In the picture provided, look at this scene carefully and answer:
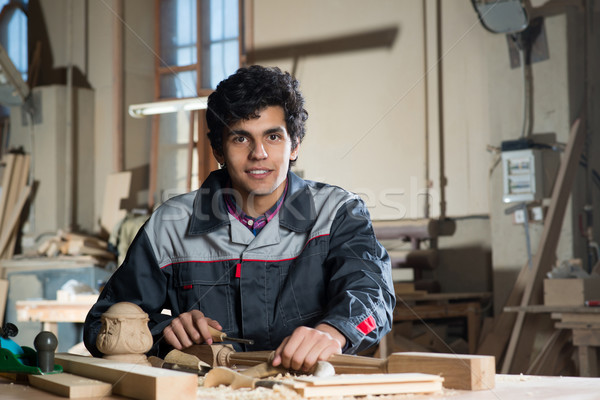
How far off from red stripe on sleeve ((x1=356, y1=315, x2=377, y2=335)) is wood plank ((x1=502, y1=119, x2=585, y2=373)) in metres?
3.12

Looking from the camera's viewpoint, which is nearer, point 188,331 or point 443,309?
point 188,331

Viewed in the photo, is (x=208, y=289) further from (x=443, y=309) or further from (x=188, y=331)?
(x=443, y=309)

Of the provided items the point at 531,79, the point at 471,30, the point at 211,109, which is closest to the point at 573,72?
the point at 531,79

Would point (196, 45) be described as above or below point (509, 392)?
above

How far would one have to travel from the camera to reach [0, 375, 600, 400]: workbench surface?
3.25 feet

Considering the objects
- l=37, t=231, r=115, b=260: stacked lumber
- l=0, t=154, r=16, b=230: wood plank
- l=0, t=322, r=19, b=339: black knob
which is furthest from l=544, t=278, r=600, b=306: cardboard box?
l=0, t=154, r=16, b=230: wood plank

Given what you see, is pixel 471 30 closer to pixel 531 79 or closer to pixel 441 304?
pixel 531 79

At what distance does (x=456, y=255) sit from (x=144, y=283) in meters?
3.76

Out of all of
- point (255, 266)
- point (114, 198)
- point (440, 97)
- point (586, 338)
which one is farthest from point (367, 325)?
point (114, 198)

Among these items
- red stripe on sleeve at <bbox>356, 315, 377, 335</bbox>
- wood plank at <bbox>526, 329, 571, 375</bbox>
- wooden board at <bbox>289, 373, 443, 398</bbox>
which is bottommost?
wood plank at <bbox>526, 329, 571, 375</bbox>

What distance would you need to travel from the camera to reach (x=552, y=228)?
14.8ft

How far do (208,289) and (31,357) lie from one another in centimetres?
59

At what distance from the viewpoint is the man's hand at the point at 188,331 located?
1.53 m

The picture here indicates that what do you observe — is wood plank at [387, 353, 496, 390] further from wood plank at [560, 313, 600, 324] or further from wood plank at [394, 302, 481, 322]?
wood plank at [394, 302, 481, 322]
